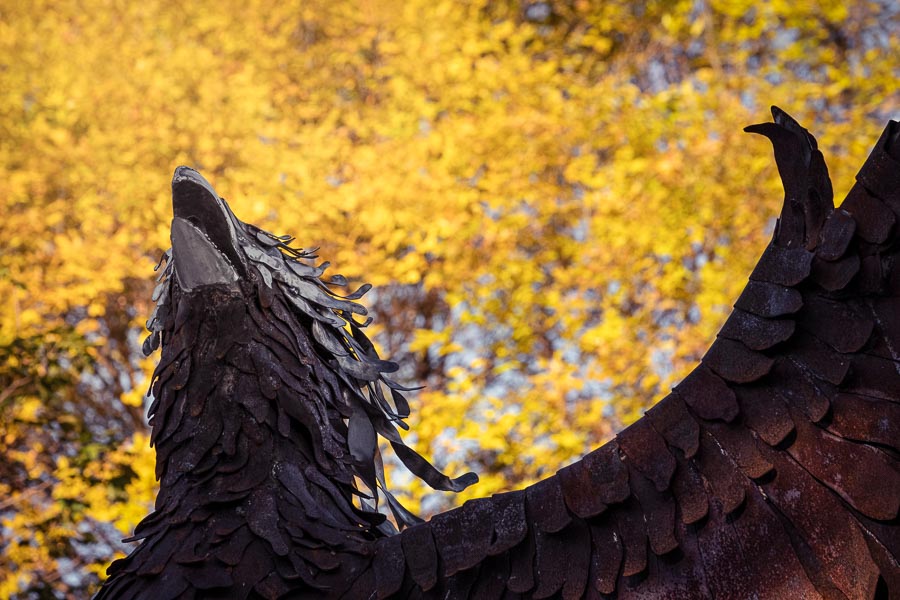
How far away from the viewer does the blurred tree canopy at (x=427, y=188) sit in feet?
16.6

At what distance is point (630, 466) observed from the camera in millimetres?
1013

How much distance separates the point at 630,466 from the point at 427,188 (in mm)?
4431

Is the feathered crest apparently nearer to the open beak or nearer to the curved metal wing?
the open beak

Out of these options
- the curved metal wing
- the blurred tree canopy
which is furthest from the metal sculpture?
the blurred tree canopy

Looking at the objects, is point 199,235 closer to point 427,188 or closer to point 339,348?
point 339,348

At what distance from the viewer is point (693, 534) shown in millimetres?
976

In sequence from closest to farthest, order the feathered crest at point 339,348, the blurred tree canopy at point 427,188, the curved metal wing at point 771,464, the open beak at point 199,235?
1. the curved metal wing at point 771,464
2. the open beak at point 199,235
3. the feathered crest at point 339,348
4. the blurred tree canopy at point 427,188

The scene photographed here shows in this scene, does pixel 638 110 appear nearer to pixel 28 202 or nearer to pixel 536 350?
pixel 536 350

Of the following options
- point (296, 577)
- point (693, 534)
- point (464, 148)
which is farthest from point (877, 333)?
point (464, 148)

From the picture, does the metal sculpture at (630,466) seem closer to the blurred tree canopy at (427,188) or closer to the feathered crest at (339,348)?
the feathered crest at (339,348)

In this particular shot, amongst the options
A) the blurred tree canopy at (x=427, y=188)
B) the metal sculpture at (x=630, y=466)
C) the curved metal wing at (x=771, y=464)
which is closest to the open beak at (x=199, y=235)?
the metal sculpture at (x=630, y=466)

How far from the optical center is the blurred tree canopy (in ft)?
16.6

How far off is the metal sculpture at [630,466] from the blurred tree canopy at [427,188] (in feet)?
10.8

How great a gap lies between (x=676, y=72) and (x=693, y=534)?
665 cm
